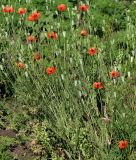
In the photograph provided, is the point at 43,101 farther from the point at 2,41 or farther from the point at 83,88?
the point at 2,41

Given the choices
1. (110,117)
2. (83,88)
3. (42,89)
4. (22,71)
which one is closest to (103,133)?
(110,117)

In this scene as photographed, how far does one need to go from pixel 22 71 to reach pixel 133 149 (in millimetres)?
1876

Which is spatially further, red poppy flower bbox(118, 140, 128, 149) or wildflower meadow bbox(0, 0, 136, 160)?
wildflower meadow bbox(0, 0, 136, 160)

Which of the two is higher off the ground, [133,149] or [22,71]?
[22,71]

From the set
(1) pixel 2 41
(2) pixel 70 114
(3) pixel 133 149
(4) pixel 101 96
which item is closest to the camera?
(3) pixel 133 149

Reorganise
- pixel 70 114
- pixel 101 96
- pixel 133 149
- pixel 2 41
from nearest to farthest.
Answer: pixel 133 149, pixel 70 114, pixel 101 96, pixel 2 41

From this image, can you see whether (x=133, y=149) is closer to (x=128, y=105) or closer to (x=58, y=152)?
(x=128, y=105)

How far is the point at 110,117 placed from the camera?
215 inches

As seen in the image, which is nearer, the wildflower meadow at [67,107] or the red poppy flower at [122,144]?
the red poppy flower at [122,144]

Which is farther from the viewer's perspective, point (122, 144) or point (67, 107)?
point (67, 107)

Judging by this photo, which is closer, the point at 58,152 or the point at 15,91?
the point at 58,152

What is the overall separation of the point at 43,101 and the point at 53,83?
287 millimetres

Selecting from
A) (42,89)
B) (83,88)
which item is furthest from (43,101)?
(83,88)

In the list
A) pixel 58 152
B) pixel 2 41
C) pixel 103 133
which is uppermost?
pixel 2 41
